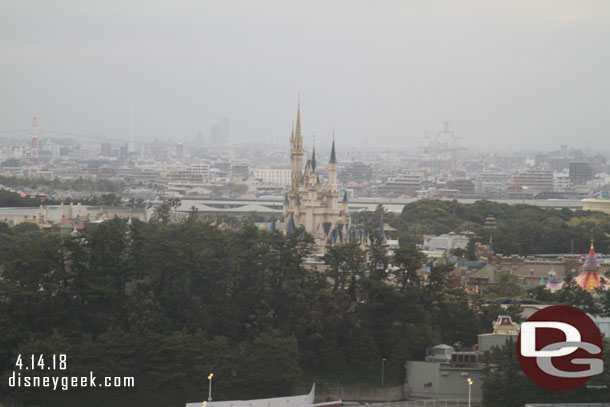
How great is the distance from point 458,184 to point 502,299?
124 meters

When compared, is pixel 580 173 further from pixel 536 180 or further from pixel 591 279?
pixel 591 279

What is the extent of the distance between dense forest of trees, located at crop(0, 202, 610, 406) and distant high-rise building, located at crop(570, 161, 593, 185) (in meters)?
147

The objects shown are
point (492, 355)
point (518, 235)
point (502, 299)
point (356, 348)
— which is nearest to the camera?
point (492, 355)

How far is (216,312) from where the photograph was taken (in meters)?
33.9

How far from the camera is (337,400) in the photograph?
1203 inches

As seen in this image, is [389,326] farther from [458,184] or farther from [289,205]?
[458,184]

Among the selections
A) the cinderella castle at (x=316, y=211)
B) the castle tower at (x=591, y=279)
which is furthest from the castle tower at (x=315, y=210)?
the castle tower at (x=591, y=279)

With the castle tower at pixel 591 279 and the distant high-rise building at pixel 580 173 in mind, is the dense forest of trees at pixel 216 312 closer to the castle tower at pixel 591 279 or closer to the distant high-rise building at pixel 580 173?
the castle tower at pixel 591 279

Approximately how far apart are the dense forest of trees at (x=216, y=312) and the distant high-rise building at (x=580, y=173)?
147 meters

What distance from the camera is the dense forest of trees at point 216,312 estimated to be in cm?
3025

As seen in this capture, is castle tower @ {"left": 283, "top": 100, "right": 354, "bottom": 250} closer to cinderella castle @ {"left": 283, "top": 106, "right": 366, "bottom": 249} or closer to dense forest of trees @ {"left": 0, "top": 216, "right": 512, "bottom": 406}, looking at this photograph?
cinderella castle @ {"left": 283, "top": 106, "right": 366, "bottom": 249}

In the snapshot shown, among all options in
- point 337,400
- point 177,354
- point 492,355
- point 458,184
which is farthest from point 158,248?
point 458,184

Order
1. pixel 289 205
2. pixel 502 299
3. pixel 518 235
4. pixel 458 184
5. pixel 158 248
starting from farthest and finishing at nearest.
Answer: pixel 458 184 < pixel 518 235 < pixel 289 205 < pixel 502 299 < pixel 158 248

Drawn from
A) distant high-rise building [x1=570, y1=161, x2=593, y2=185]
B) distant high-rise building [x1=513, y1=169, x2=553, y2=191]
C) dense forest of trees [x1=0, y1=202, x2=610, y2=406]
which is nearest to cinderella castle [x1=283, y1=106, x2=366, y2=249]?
dense forest of trees [x1=0, y1=202, x2=610, y2=406]
